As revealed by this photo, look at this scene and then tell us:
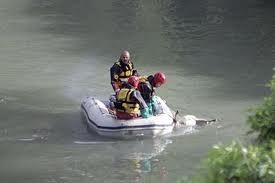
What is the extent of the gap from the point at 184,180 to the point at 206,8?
19.1 meters

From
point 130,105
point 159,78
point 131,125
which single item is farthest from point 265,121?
point 159,78

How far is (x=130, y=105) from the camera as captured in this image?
883 centimetres

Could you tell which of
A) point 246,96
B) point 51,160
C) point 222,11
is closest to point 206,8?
point 222,11

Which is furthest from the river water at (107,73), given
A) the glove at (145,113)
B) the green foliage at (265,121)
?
the green foliage at (265,121)

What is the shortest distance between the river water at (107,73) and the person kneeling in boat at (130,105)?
410mm

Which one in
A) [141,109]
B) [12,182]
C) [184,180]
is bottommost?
[12,182]

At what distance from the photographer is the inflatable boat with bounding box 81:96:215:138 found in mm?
8727

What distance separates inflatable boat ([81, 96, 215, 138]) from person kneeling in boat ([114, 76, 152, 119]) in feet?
0.34

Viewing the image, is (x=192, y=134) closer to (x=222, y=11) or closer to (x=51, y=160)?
(x=51, y=160)

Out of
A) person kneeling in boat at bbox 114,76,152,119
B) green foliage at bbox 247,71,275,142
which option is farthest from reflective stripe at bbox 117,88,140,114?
green foliage at bbox 247,71,275,142

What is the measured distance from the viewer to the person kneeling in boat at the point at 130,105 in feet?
28.8

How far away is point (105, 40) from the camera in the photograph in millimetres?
16219

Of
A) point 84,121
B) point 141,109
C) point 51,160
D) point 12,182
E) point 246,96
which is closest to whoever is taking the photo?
point 12,182

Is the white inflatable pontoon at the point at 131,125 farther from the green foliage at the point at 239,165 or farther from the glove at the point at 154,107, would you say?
the green foliage at the point at 239,165
